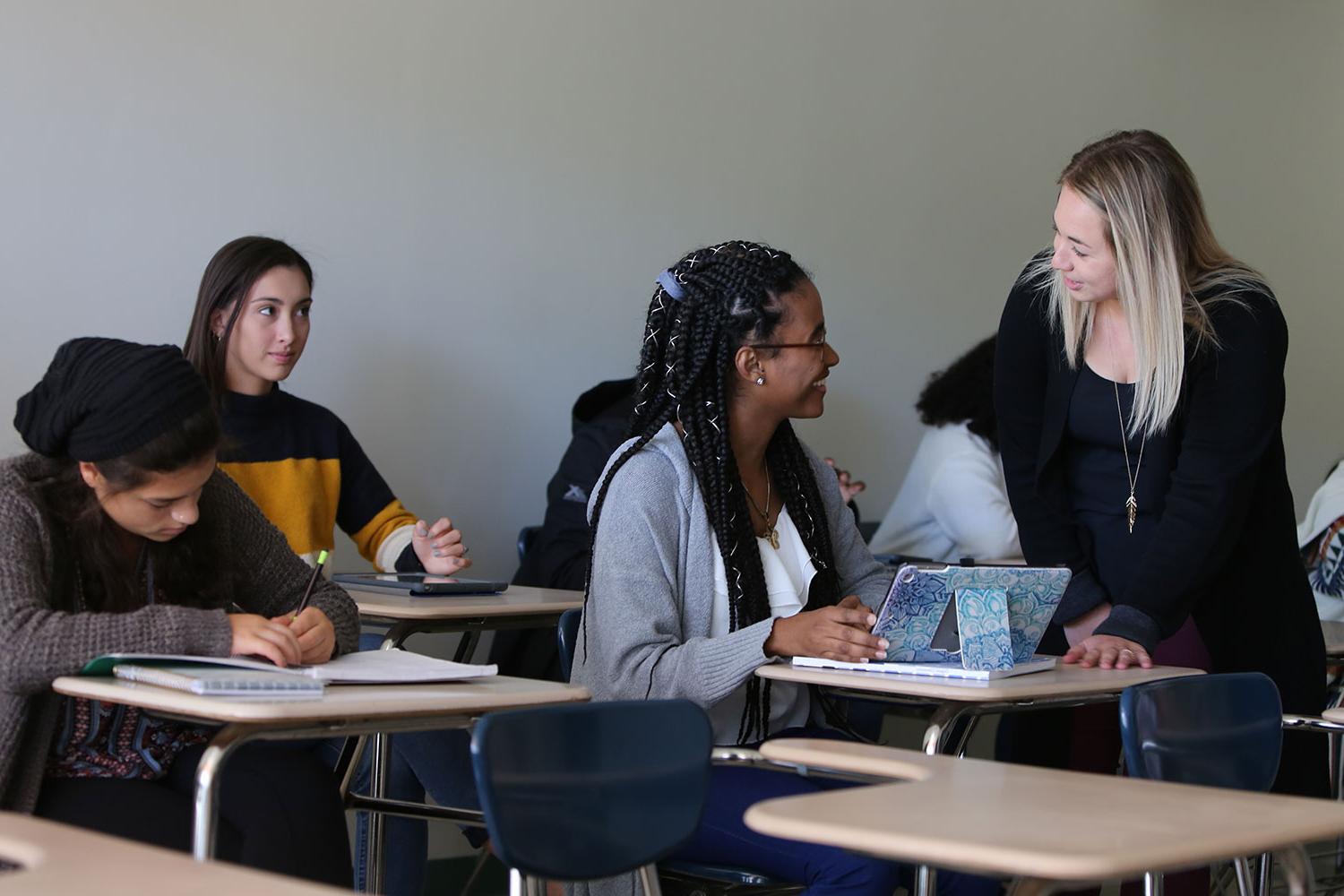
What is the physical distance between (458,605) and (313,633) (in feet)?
2.72

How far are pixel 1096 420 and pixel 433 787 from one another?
1301 millimetres

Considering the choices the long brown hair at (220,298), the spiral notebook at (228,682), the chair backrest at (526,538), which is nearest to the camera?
the spiral notebook at (228,682)

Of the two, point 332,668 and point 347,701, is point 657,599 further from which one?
point 347,701

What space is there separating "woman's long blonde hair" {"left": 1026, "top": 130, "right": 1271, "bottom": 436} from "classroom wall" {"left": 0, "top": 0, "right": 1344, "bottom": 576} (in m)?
1.72

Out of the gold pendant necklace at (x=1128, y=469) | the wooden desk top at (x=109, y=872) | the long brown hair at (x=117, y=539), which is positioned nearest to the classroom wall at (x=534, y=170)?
the long brown hair at (x=117, y=539)

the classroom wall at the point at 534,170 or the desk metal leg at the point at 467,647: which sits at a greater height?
the classroom wall at the point at 534,170

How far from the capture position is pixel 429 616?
2.88 meters

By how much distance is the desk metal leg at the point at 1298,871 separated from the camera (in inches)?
63.1

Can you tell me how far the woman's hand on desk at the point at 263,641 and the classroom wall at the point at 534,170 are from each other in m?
1.46

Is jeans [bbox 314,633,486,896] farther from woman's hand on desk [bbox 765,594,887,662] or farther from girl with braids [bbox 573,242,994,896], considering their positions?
woman's hand on desk [bbox 765,594,887,662]

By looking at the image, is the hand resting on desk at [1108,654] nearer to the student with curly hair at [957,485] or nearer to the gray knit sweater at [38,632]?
the gray knit sweater at [38,632]

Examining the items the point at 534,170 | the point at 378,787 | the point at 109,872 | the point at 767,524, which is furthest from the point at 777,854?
the point at 534,170

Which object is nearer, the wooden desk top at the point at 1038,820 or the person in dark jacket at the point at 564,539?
the wooden desk top at the point at 1038,820

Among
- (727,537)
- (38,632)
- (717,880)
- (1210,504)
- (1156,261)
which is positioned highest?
(1156,261)
